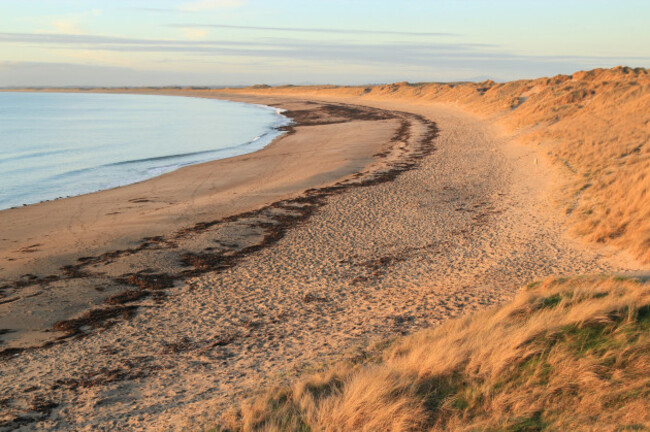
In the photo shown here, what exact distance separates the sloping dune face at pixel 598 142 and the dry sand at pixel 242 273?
584 mm

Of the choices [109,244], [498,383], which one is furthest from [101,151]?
[498,383]

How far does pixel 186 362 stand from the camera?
232 inches

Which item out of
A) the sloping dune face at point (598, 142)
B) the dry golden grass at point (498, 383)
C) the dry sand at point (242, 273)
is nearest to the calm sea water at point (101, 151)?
the dry sand at point (242, 273)

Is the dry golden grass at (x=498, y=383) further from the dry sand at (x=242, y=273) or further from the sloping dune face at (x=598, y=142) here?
the sloping dune face at (x=598, y=142)

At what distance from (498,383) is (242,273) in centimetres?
555

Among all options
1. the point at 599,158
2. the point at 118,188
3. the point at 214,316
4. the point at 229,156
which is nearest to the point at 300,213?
the point at 214,316

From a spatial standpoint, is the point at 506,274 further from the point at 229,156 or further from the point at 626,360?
the point at 229,156

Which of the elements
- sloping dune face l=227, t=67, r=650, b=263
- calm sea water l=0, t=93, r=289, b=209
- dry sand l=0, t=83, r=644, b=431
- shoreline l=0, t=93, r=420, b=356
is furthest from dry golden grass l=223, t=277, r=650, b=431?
calm sea water l=0, t=93, r=289, b=209

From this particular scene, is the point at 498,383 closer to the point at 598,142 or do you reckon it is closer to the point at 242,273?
Answer: the point at 242,273

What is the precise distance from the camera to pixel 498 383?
4348mm

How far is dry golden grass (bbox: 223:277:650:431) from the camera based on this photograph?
3.92 m

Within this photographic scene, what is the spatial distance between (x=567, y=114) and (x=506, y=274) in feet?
70.6

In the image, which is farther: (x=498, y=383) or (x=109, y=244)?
(x=109, y=244)

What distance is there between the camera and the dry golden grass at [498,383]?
392 centimetres
